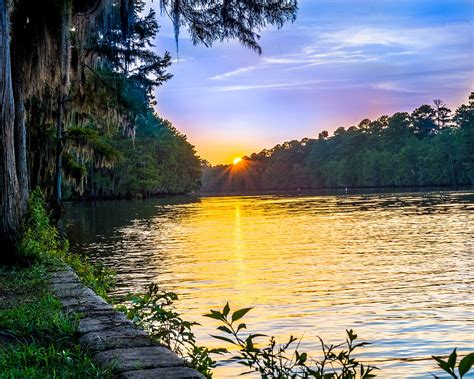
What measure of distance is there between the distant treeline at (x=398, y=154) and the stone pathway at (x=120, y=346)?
111 meters

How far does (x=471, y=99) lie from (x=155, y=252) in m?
105

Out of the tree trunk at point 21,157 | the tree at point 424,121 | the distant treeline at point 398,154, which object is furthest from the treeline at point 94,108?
A: the tree at point 424,121

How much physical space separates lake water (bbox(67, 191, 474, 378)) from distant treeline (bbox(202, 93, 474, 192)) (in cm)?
9310

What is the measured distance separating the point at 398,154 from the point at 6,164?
134 meters

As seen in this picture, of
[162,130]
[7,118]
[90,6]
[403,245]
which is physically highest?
[162,130]

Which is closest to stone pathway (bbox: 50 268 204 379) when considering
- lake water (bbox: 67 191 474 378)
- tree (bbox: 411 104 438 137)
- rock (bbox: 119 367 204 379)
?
rock (bbox: 119 367 204 379)

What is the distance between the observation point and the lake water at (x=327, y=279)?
26.7 ft

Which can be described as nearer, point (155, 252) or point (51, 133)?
point (155, 252)

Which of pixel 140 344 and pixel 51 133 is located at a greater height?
pixel 51 133

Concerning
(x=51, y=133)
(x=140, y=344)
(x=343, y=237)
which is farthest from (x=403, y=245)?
(x=140, y=344)

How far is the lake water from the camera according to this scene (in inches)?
321

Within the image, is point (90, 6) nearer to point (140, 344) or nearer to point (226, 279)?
point (226, 279)

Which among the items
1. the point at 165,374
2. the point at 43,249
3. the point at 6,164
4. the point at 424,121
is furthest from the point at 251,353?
the point at 424,121

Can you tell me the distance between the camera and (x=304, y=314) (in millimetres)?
9617
